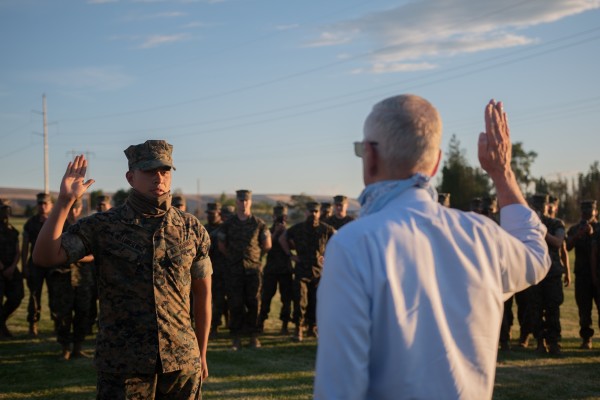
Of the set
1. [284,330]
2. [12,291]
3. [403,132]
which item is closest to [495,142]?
[403,132]

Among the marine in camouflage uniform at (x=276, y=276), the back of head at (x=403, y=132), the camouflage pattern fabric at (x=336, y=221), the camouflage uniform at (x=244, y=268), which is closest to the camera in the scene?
the back of head at (x=403, y=132)

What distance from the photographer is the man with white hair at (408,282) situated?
198 cm

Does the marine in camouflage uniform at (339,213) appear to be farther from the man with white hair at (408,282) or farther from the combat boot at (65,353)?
the man with white hair at (408,282)

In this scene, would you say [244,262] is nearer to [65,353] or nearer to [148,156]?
[65,353]

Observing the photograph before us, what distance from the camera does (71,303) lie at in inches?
409

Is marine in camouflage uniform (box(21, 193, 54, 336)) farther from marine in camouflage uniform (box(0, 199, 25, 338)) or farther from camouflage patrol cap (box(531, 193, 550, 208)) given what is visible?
camouflage patrol cap (box(531, 193, 550, 208))

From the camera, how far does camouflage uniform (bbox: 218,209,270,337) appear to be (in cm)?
1180

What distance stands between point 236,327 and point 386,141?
971cm

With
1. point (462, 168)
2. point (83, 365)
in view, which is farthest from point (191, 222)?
point (462, 168)

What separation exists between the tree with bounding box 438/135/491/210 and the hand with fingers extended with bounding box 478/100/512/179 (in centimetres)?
6019

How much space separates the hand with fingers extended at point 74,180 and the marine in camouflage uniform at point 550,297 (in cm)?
867

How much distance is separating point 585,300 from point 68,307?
8.89 metres

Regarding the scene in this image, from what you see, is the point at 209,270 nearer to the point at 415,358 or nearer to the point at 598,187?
the point at 415,358

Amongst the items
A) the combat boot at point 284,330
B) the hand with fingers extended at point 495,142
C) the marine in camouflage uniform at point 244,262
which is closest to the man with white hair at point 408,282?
the hand with fingers extended at point 495,142
